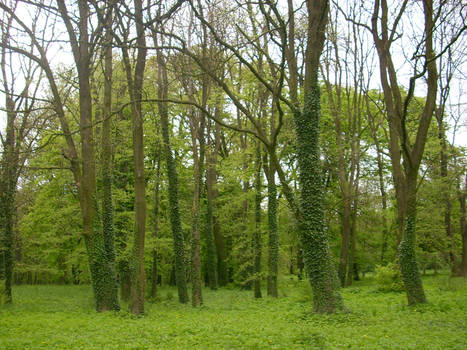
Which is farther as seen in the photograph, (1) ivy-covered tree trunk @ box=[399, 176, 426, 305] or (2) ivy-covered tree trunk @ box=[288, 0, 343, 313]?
(1) ivy-covered tree trunk @ box=[399, 176, 426, 305]

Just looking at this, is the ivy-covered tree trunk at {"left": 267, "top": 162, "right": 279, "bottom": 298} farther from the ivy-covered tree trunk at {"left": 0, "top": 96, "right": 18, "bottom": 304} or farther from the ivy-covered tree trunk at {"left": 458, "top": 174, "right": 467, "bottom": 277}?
the ivy-covered tree trunk at {"left": 0, "top": 96, "right": 18, "bottom": 304}

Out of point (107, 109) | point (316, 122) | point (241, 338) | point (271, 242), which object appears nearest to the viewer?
point (241, 338)

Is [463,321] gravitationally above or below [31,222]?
below

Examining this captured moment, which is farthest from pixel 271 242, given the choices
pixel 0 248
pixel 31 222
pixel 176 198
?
pixel 31 222

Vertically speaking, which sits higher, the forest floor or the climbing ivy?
the climbing ivy

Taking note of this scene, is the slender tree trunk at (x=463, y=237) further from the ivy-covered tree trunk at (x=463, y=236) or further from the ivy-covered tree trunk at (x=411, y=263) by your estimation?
the ivy-covered tree trunk at (x=411, y=263)

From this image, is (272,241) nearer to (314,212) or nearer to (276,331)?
(314,212)

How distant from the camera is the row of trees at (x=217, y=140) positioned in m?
9.16

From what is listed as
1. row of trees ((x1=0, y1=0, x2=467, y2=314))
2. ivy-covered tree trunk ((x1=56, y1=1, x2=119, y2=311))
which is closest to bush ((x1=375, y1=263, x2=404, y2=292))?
row of trees ((x1=0, y1=0, x2=467, y2=314))

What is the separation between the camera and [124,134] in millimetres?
16641

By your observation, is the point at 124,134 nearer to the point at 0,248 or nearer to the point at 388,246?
the point at 0,248

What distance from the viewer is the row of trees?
9.16 metres

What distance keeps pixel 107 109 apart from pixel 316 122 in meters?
7.74

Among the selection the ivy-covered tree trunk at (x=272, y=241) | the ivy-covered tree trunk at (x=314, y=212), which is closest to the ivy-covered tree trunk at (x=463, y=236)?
the ivy-covered tree trunk at (x=272, y=241)
